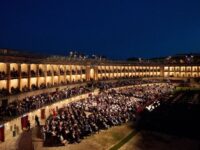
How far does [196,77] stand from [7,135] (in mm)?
99954

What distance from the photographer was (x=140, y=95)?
62531 mm

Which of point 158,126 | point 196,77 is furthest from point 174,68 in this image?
point 158,126

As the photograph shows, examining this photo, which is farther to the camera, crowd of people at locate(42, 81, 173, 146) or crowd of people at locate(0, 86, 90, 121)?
crowd of people at locate(0, 86, 90, 121)

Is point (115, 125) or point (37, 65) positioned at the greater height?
point (37, 65)

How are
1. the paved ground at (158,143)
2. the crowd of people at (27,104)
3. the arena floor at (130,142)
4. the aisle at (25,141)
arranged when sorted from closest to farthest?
1. the aisle at (25,141)
2. the arena floor at (130,142)
3. the crowd of people at (27,104)
4. the paved ground at (158,143)

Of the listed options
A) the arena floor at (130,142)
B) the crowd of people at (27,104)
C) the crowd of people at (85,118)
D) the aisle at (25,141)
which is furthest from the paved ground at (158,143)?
the crowd of people at (27,104)

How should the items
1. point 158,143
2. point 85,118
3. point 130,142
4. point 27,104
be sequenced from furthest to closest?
point 27,104
point 85,118
point 158,143
point 130,142

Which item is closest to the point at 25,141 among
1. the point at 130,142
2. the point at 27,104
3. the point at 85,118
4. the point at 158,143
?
the point at 27,104

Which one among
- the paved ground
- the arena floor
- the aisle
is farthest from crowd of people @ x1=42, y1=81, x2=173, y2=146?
the paved ground

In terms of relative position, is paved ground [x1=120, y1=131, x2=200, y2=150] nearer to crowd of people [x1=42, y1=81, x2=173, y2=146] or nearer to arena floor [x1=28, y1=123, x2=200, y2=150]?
arena floor [x1=28, y1=123, x2=200, y2=150]

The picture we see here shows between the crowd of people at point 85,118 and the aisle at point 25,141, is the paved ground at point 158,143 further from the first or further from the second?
the aisle at point 25,141

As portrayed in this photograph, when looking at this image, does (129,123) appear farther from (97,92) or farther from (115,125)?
(97,92)

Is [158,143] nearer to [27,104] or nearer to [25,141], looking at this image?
[25,141]

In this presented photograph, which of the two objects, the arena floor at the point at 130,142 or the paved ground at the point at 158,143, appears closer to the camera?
the arena floor at the point at 130,142
